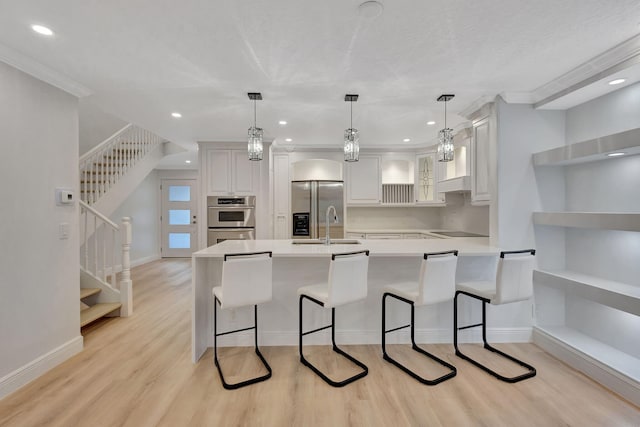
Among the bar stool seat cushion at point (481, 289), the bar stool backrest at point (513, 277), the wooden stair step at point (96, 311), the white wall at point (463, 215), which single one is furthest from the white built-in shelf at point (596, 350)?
the wooden stair step at point (96, 311)

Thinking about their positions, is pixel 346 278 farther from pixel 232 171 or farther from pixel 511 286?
pixel 232 171

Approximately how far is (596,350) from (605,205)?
118cm

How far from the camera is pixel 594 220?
7.57 ft

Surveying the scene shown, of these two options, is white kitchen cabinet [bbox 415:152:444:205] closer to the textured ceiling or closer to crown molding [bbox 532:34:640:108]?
the textured ceiling

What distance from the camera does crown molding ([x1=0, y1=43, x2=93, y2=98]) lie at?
2.11 metres

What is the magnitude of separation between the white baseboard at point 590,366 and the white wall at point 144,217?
7075 mm

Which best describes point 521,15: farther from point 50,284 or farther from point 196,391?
point 50,284

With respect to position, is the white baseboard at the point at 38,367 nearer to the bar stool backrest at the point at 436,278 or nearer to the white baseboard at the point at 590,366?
the bar stool backrest at the point at 436,278

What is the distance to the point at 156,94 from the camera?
2902 mm

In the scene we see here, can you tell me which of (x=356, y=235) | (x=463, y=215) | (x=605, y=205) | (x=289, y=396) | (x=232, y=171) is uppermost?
(x=232, y=171)

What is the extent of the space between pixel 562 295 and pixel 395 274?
1640mm

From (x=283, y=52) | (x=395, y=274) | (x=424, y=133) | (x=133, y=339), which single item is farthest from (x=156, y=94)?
(x=424, y=133)

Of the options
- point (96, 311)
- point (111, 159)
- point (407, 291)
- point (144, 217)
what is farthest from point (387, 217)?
point (144, 217)

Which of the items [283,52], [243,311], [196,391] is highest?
[283,52]
